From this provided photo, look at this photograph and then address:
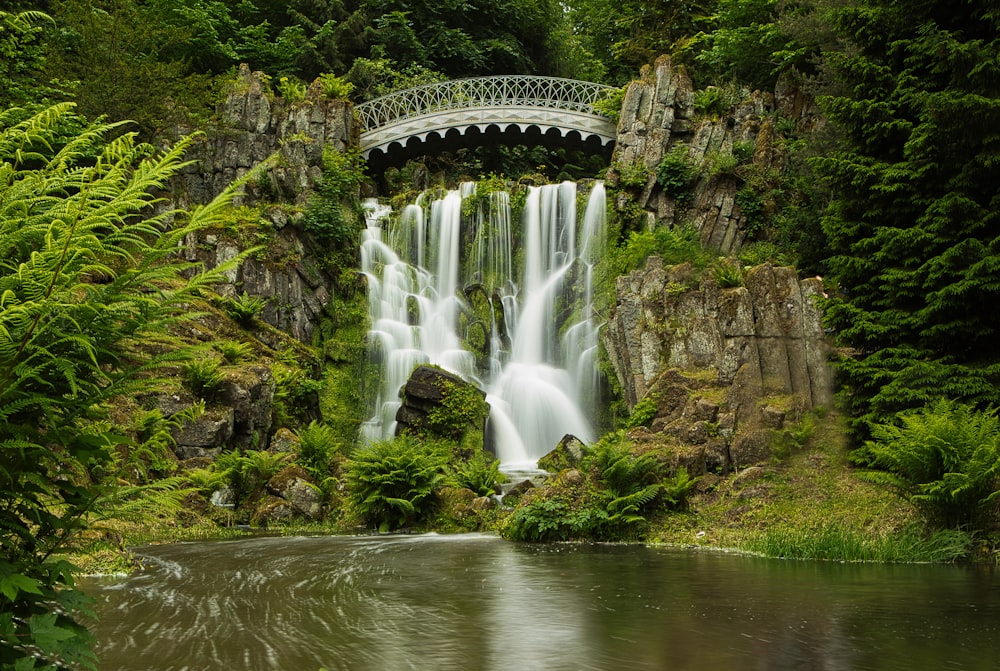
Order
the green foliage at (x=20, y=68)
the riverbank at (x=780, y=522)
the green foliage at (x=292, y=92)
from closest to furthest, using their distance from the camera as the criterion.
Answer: the riverbank at (x=780, y=522) → the green foliage at (x=20, y=68) → the green foliage at (x=292, y=92)

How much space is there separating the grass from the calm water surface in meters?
0.57

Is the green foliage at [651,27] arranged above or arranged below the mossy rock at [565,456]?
above

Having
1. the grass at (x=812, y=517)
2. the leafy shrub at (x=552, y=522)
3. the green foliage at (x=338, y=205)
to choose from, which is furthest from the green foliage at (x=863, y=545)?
the green foliage at (x=338, y=205)

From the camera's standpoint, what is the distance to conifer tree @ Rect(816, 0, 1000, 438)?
474 inches

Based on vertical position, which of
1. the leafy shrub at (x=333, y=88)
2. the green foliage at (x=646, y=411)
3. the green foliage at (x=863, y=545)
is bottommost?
the green foliage at (x=863, y=545)

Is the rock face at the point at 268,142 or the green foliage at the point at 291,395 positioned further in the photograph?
the rock face at the point at 268,142

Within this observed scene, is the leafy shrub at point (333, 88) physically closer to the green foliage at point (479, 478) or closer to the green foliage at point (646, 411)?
the green foliage at point (479, 478)

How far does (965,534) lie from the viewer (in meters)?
10.2

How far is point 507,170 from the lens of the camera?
3656 centimetres

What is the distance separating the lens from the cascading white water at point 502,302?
21.6m

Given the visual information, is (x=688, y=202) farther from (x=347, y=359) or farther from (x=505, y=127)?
(x=347, y=359)

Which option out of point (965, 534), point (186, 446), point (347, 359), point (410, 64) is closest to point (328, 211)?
point (347, 359)

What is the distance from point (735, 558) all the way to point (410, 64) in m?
31.5

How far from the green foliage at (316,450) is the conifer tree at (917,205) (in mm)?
10370
